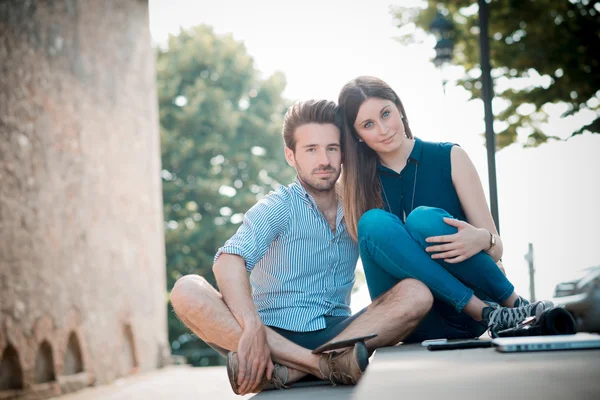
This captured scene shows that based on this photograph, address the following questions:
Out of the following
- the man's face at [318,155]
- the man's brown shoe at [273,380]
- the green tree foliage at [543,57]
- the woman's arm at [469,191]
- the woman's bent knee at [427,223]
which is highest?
the green tree foliage at [543,57]

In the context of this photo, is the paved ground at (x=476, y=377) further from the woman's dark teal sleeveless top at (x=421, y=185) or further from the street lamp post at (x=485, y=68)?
the street lamp post at (x=485, y=68)

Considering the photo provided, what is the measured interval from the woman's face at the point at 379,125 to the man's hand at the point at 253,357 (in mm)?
1041

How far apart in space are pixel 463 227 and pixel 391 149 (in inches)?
24.9

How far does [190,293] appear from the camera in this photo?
298 centimetres

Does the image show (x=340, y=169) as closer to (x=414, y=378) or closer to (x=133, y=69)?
(x=414, y=378)

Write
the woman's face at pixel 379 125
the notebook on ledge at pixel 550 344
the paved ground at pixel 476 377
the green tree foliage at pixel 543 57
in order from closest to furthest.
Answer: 1. the paved ground at pixel 476 377
2. the notebook on ledge at pixel 550 344
3. the woman's face at pixel 379 125
4. the green tree foliage at pixel 543 57

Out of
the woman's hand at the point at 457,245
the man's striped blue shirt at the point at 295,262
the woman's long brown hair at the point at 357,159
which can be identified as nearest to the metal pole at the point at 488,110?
the woman's long brown hair at the point at 357,159

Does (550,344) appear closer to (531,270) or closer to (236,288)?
(236,288)

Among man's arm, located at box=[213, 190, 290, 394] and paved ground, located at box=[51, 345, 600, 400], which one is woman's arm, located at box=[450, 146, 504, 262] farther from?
paved ground, located at box=[51, 345, 600, 400]

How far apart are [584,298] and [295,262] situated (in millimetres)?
5118

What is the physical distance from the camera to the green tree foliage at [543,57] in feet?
27.2

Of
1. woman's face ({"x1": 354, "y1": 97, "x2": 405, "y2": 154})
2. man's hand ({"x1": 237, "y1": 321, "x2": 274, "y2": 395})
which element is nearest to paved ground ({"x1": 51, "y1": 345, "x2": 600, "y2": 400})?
man's hand ({"x1": 237, "y1": 321, "x2": 274, "y2": 395})

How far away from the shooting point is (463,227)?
294 cm

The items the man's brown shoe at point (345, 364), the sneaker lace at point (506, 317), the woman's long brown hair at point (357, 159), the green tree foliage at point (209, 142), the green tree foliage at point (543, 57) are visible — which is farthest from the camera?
the green tree foliage at point (209, 142)
